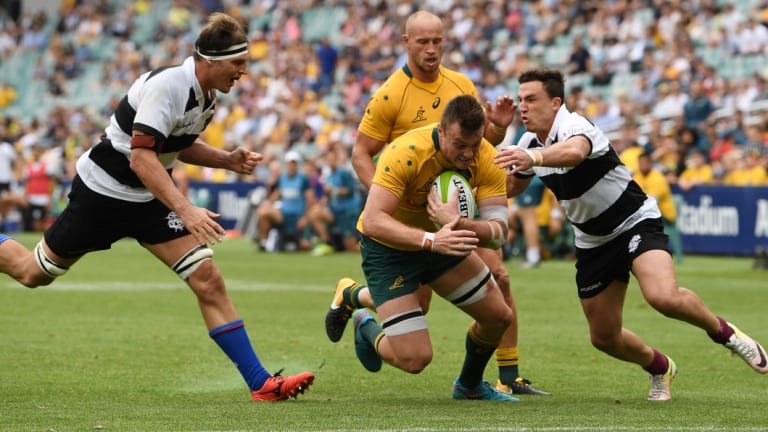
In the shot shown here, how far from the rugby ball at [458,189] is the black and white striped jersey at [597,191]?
731 millimetres

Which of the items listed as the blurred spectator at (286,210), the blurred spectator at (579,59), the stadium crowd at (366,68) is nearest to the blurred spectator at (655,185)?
the stadium crowd at (366,68)

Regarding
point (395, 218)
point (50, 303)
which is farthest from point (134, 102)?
point (50, 303)

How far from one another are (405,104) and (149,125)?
7.20 ft

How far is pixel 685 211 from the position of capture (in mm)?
22938

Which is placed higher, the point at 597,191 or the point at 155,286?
the point at 597,191

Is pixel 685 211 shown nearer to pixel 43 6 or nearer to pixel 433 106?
pixel 433 106

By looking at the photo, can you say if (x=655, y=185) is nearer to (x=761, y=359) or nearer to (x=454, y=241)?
(x=761, y=359)

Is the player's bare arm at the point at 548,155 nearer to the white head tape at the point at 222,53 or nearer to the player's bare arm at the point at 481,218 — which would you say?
the player's bare arm at the point at 481,218

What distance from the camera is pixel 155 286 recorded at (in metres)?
17.4

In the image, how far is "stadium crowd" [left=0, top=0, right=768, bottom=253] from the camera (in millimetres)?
24016

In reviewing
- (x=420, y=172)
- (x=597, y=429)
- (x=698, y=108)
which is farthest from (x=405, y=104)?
(x=698, y=108)

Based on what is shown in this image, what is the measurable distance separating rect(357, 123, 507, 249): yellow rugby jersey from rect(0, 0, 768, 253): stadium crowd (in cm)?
1304

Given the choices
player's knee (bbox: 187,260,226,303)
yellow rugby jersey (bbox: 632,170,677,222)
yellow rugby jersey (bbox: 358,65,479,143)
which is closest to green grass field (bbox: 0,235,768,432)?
player's knee (bbox: 187,260,226,303)

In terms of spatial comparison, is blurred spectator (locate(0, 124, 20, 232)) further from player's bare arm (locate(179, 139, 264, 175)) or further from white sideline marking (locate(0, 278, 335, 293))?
player's bare arm (locate(179, 139, 264, 175))
